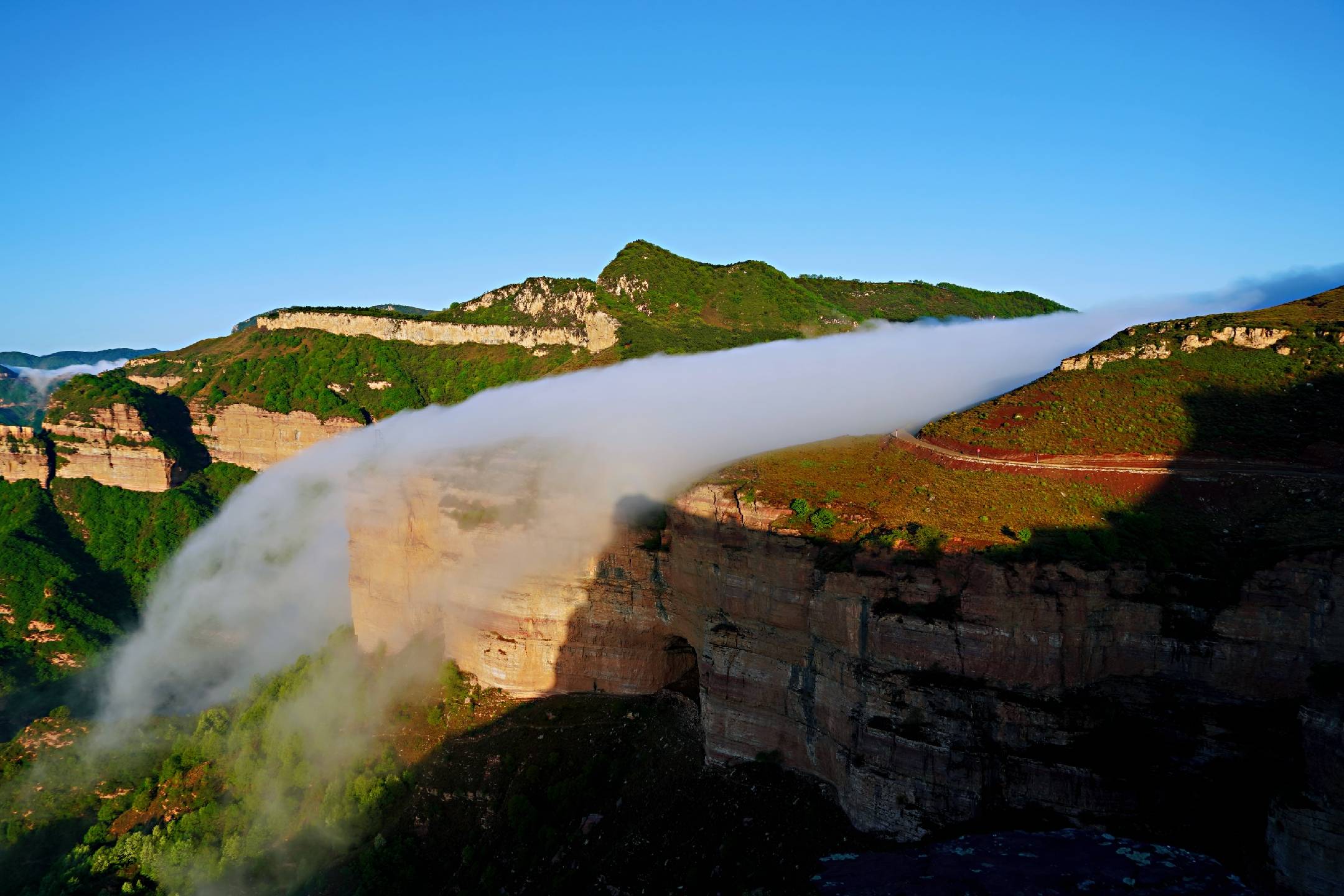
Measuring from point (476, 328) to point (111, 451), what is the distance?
105 ft

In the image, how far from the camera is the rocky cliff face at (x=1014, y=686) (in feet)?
63.9

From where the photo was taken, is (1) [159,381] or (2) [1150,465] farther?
(1) [159,381]

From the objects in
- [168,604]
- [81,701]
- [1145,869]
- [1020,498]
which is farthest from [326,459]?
[1145,869]

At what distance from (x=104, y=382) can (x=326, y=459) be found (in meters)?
22.9

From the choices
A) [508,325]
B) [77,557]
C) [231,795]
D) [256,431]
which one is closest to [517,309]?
[508,325]

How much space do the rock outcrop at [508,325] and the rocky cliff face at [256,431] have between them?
1354 cm

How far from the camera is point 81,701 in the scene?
49.7 m

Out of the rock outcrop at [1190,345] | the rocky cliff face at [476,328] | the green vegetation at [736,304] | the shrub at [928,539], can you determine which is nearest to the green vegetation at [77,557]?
the rocky cliff face at [476,328]

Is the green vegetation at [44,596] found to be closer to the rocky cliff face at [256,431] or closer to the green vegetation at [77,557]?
the green vegetation at [77,557]

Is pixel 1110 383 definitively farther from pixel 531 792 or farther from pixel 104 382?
pixel 104 382

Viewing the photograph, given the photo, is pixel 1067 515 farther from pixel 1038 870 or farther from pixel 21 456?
pixel 21 456

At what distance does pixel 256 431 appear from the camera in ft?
260

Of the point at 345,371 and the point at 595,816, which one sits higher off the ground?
the point at 345,371

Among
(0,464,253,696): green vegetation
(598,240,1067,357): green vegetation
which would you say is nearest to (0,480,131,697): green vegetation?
(0,464,253,696): green vegetation
